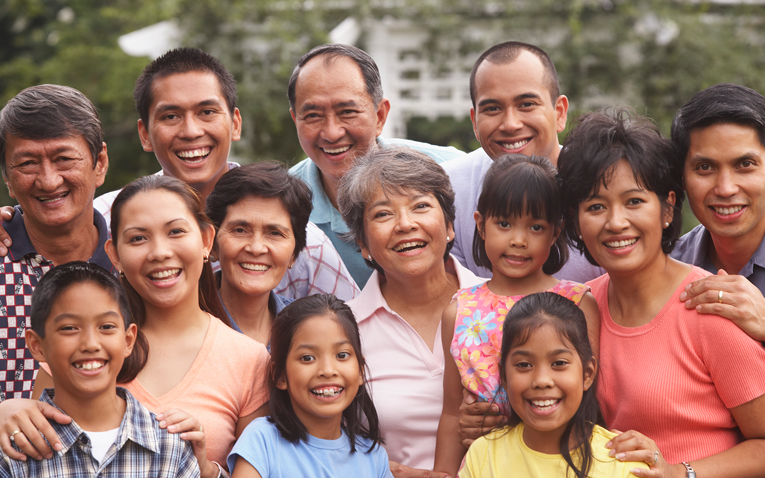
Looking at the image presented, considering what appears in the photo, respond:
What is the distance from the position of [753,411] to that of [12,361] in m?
2.98

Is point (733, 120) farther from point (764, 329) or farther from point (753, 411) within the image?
point (753, 411)

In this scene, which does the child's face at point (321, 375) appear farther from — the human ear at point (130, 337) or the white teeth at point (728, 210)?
the white teeth at point (728, 210)

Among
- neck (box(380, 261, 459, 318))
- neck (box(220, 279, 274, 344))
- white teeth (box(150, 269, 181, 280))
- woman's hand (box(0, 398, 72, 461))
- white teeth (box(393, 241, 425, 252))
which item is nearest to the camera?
woman's hand (box(0, 398, 72, 461))

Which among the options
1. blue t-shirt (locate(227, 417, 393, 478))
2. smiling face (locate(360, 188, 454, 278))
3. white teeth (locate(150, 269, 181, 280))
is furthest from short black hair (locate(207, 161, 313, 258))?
blue t-shirt (locate(227, 417, 393, 478))

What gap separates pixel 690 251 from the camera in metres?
3.65

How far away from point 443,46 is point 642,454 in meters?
8.44

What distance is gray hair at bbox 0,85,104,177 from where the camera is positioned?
345cm

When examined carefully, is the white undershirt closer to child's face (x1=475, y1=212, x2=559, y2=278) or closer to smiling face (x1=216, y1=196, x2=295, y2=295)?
smiling face (x1=216, y1=196, x2=295, y2=295)

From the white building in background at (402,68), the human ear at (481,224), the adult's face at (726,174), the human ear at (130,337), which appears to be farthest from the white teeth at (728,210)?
the white building in background at (402,68)

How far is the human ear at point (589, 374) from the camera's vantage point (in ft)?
9.18

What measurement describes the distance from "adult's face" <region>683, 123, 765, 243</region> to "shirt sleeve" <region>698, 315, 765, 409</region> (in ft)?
2.08

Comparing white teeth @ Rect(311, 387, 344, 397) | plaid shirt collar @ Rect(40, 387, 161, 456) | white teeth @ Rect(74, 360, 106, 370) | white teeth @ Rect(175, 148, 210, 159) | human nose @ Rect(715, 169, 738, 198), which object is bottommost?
plaid shirt collar @ Rect(40, 387, 161, 456)

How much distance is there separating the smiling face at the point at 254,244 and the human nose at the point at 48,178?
76 cm

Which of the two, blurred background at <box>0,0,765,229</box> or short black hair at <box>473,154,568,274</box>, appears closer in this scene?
short black hair at <box>473,154,568,274</box>
